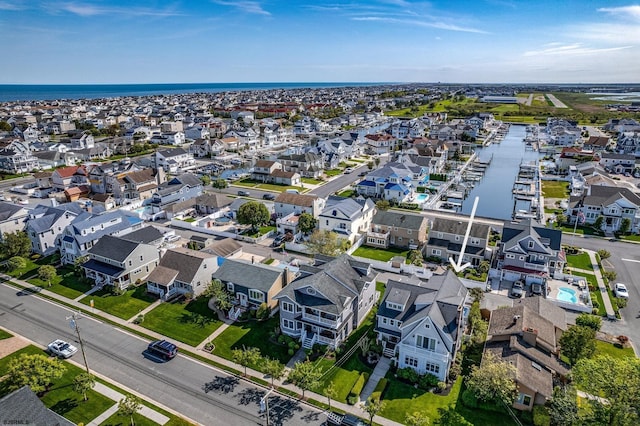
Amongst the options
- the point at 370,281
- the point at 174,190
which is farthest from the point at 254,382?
the point at 174,190

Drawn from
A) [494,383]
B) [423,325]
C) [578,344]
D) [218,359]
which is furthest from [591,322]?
[218,359]

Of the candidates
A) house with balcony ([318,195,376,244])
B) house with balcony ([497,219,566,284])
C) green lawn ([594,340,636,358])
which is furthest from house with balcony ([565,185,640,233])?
house with balcony ([318,195,376,244])

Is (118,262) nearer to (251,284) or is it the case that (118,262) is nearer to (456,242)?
(251,284)

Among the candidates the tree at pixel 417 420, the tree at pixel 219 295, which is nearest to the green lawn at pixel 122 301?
the tree at pixel 219 295

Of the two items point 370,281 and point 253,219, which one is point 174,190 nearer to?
point 253,219

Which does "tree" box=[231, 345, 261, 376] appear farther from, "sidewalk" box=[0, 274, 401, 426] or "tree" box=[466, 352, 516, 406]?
"tree" box=[466, 352, 516, 406]

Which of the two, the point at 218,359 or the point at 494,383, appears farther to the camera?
the point at 218,359
